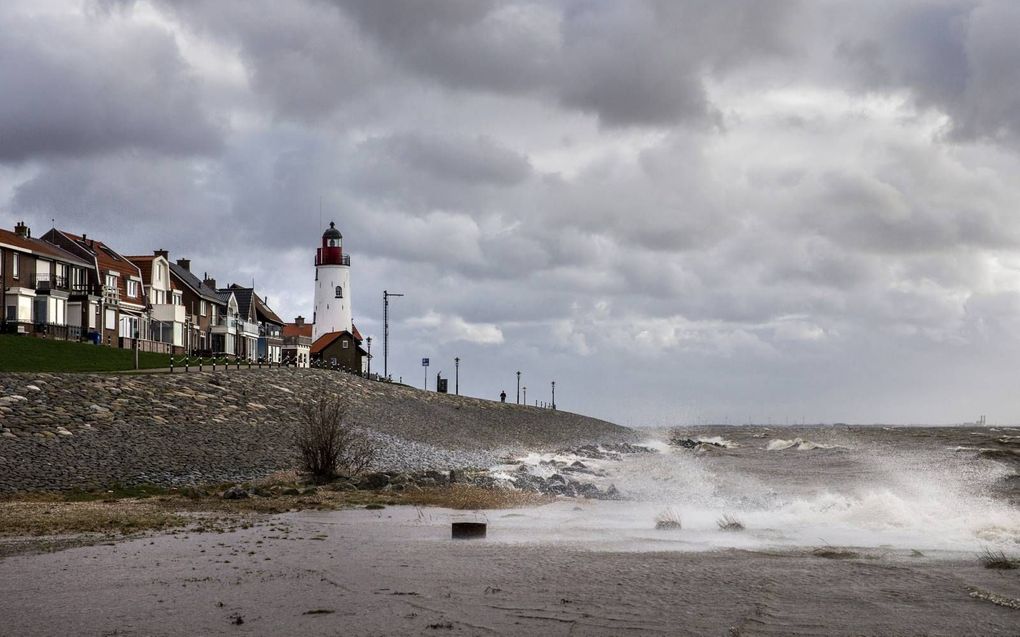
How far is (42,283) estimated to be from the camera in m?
62.1

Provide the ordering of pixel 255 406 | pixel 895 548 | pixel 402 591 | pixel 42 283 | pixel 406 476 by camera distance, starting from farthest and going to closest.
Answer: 1. pixel 42 283
2. pixel 255 406
3. pixel 406 476
4. pixel 895 548
5. pixel 402 591

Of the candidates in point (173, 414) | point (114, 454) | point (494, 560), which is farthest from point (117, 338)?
point (494, 560)

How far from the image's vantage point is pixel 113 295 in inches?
2704

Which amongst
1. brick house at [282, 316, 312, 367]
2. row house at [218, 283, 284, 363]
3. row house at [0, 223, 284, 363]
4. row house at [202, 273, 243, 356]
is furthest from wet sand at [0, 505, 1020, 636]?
brick house at [282, 316, 312, 367]

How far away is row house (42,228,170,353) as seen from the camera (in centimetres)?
6756

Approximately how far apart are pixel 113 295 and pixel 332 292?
110 feet

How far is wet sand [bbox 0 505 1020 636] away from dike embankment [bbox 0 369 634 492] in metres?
13.2

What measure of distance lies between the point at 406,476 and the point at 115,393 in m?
16.6

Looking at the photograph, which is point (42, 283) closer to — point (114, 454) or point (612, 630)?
point (114, 454)

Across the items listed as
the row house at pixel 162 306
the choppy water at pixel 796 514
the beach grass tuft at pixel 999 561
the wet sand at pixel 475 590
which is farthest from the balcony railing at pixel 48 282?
the beach grass tuft at pixel 999 561

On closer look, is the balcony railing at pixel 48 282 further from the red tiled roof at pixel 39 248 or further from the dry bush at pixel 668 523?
the dry bush at pixel 668 523

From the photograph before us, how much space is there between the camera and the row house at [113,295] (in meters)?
67.6

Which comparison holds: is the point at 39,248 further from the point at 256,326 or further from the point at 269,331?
the point at 269,331

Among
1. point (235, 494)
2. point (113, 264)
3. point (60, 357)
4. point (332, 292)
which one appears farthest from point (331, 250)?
point (235, 494)
